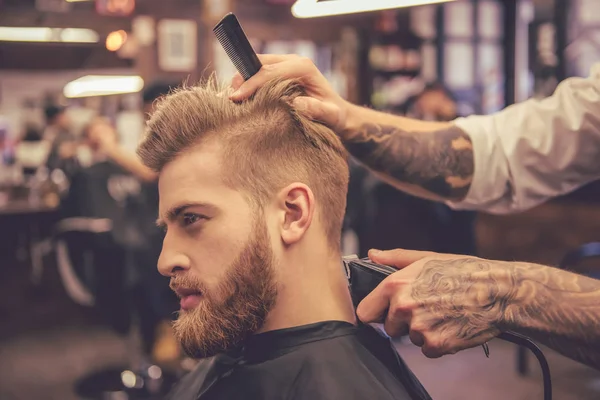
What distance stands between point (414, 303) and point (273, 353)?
341 millimetres

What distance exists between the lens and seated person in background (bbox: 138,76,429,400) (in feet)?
3.85

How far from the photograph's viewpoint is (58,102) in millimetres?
6949

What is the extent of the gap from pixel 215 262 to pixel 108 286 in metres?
2.47

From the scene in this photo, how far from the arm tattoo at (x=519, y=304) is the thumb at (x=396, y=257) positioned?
0.10 metres

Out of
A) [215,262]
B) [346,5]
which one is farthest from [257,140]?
[346,5]

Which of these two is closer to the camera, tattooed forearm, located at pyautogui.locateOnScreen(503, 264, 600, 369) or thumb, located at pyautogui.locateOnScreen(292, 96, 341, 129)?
tattooed forearm, located at pyautogui.locateOnScreen(503, 264, 600, 369)

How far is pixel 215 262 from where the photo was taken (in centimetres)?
117

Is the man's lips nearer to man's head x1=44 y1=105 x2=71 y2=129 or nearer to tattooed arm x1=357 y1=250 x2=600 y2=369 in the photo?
tattooed arm x1=357 y1=250 x2=600 y2=369

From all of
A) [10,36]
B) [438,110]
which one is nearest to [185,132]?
[438,110]

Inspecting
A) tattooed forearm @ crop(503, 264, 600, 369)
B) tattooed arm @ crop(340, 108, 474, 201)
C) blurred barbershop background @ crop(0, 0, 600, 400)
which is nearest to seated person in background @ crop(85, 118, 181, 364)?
blurred barbershop background @ crop(0, 0, 600, 400)

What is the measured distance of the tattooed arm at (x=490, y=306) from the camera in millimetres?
1020

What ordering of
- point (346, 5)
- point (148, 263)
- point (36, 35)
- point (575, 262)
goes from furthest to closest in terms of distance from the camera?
point (36, 35)
point (148, 263)
point (575, 262)
point (346, 5)

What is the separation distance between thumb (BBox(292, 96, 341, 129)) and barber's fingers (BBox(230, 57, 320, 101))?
0.06m

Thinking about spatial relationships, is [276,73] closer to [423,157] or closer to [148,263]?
[423,157]
